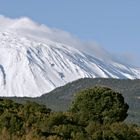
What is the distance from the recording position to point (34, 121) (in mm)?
78562

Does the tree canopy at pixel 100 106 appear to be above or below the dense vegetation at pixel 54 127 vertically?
below

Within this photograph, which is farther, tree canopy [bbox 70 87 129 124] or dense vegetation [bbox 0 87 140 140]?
tree canopy [bbox 70 87 129 124]

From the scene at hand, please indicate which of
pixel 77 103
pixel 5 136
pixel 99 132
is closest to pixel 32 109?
pixel 77 103

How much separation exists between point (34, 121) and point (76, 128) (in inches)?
192

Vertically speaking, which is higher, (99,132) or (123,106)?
(99,132)

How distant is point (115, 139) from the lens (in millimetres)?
74125

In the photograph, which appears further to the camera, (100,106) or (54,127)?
(100,106)

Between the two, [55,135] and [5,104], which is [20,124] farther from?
[5,104]

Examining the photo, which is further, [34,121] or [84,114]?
[84,114]

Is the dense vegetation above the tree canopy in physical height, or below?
above

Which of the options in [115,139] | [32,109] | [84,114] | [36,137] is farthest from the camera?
[84,114]

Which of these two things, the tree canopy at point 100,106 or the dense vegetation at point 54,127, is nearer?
the dense vegetation at point 54,127

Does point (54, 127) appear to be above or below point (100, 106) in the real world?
above

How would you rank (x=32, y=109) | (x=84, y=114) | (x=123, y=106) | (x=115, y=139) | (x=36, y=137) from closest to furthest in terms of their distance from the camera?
(x=36, y=137), (x=115, y=139), (x=32, y=109), (x=84, y=114), (x=123, y=106)
